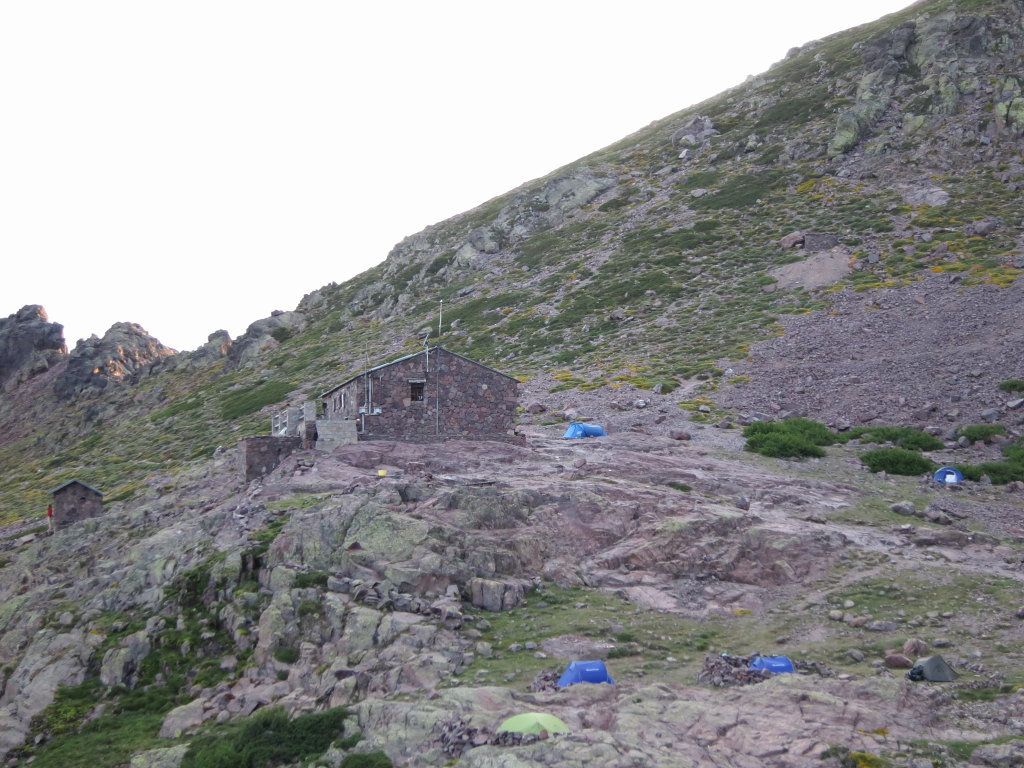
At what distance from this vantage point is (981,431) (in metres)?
31.7

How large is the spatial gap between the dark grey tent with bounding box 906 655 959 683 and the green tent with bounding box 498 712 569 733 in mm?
6410


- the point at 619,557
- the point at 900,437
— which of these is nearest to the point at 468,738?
the point at 619,557

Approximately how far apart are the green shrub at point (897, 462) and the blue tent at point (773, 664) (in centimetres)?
1632

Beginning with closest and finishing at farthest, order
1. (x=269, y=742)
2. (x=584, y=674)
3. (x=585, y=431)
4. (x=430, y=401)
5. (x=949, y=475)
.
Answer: (x=269, y=742)
(x=584, y=674)
(x=949, y=475)
(x=430, y=401)
(x=585, y=431)

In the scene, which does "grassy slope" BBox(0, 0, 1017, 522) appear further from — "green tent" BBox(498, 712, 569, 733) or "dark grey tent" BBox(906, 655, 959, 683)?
"green tent" BBox(498, 712, 569, 733)

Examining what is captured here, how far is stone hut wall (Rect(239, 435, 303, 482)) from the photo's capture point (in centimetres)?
2884

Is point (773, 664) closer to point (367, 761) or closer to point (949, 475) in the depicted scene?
point (367, 761)

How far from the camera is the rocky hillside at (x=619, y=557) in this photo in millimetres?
14000

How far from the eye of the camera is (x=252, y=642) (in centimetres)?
1852

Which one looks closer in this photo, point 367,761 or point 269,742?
point 367,761

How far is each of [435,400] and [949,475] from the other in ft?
60.1

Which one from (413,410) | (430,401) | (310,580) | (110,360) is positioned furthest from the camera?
(110,360)

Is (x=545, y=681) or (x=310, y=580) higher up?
(x=310, y=580)

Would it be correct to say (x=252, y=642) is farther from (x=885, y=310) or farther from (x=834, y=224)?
(x=834, y=224)
